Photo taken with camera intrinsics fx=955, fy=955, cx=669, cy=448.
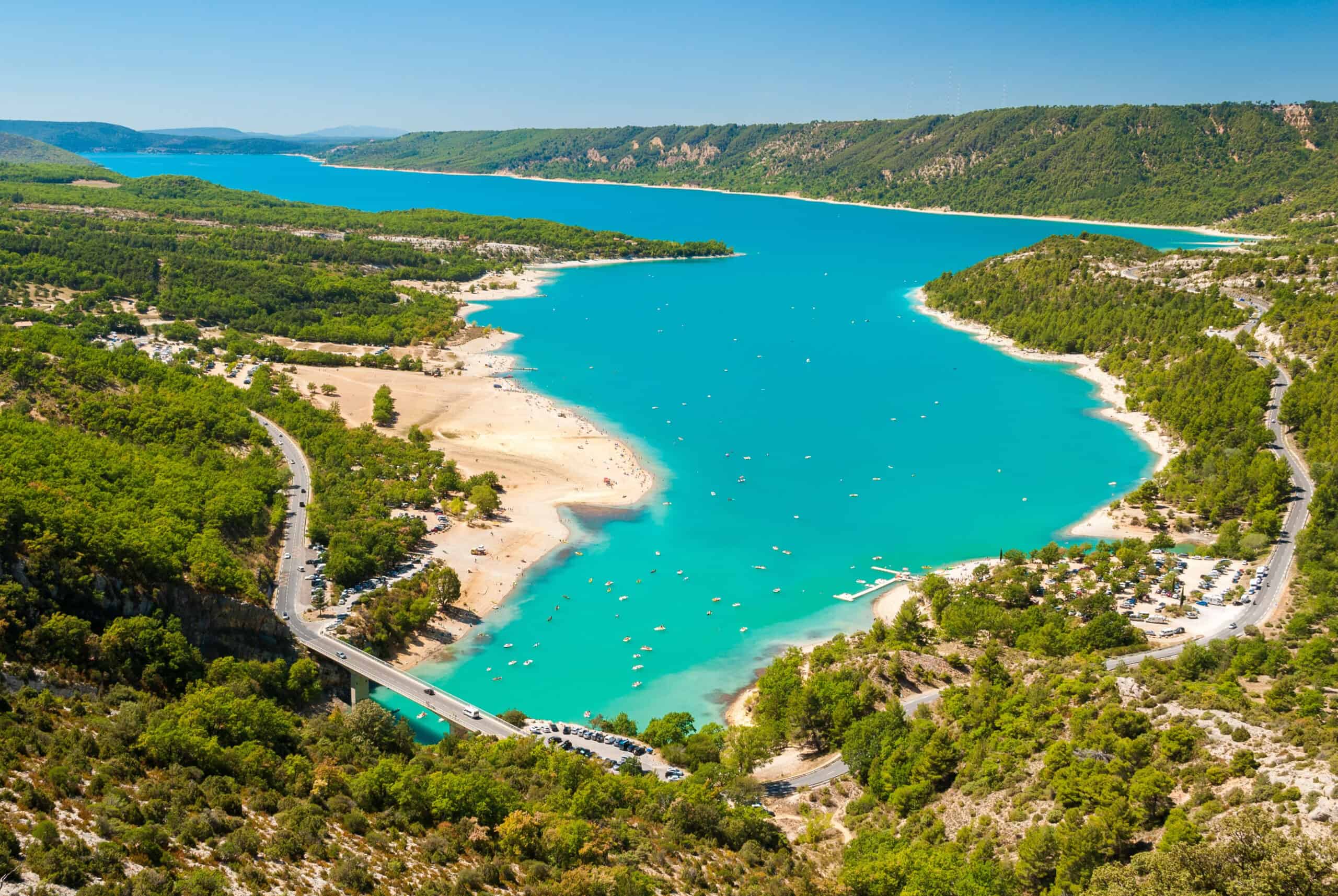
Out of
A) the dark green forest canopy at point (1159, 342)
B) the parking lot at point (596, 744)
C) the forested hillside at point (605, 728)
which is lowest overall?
the parking lot at point (596, 744)

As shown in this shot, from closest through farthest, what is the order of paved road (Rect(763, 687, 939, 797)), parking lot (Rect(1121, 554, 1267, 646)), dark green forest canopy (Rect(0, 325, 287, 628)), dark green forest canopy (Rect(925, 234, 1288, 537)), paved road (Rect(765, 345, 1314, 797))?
1. paved road (Rect(763, 687, 939, 797))
2. paved road (Rect(765, 345, 1314, 797))
3. dark green forest canopy (Rect(0, 325, 287, 628))
4. parking lot (Rect(1121, 554, 1267, 646))
5. dark green forest canopy (Rect(925, 234, 1288, 537))

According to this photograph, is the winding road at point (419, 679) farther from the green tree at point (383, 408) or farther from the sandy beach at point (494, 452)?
the green tree at point (383, 408)

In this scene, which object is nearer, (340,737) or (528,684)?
(340,737)

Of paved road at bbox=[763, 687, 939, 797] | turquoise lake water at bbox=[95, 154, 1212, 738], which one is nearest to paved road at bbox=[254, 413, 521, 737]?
turquoise lake water at bbox=[95, 154, 1212, 738]

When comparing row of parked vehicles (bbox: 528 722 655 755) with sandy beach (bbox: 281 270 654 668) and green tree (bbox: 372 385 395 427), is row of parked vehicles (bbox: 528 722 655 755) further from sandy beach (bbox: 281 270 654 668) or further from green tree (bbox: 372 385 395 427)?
green tree (bbox: 372 385 395 427)

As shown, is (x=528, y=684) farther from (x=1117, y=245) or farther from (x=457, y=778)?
(x=1117, y=245)

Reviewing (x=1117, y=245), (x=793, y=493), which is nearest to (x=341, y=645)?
(x=793, y=493)

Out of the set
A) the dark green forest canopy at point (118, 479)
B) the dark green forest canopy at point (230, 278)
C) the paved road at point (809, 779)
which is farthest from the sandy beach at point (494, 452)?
the paved road at point (809, 779)
